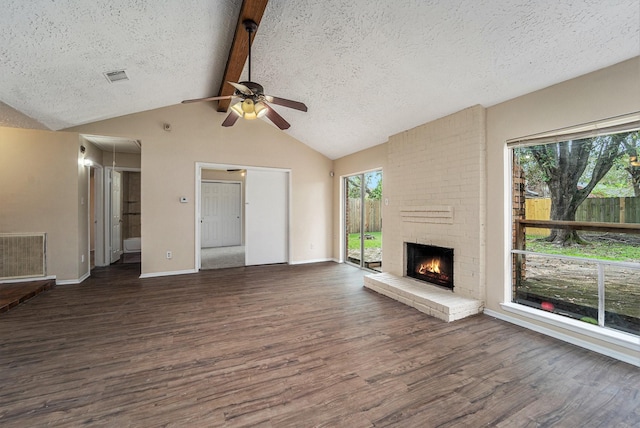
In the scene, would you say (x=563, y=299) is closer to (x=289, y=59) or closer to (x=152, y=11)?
(x=289, y=59)

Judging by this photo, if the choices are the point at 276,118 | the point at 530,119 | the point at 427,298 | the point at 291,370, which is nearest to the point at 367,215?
the point at 427,298

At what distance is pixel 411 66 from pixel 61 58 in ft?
12.1

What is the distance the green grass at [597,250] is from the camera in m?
2.29

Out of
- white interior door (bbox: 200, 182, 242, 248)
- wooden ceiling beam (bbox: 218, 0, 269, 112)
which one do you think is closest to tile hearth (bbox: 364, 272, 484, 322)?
wooden ceiling beam (bbox: 218, 0, 269, 112)

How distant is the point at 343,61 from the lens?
10.6 feet

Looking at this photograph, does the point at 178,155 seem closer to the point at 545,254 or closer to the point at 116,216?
the point at 116,216

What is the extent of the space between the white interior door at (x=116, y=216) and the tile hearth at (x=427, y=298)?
19.1 feet

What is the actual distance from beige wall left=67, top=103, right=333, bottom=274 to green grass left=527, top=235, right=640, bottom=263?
469 centimetres

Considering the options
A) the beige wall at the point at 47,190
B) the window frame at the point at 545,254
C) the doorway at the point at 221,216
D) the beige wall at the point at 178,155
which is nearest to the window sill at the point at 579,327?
the window frame at the point at 545,254

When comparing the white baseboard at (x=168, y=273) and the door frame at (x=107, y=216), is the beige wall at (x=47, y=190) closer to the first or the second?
the white baseboard at (x=168, y=273)

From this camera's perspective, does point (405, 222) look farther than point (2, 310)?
Yes

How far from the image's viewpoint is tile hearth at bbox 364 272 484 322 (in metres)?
3.04

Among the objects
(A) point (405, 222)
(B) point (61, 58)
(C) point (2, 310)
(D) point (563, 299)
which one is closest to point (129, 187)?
(C) point (2, 310)

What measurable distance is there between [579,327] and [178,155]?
6103mm
